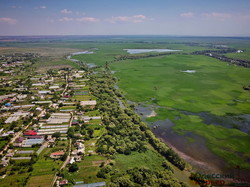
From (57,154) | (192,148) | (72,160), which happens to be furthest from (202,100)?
(57,154)

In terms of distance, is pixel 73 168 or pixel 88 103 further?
pixel 88 103

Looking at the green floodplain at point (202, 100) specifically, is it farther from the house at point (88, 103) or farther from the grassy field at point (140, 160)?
the house at point (88, 103)

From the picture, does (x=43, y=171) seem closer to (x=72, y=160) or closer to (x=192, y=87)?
(x=72, y=160)

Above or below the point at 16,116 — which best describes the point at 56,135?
below

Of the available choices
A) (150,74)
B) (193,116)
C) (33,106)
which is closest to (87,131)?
(33,106)

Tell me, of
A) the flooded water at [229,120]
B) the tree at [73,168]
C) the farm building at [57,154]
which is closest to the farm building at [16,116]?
the farm building at [57,154]

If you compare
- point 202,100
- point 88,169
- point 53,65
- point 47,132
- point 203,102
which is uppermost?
point 53,65

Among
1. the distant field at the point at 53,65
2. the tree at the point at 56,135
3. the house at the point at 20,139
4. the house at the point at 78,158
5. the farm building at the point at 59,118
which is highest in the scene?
the distant field at the point at 53,65
